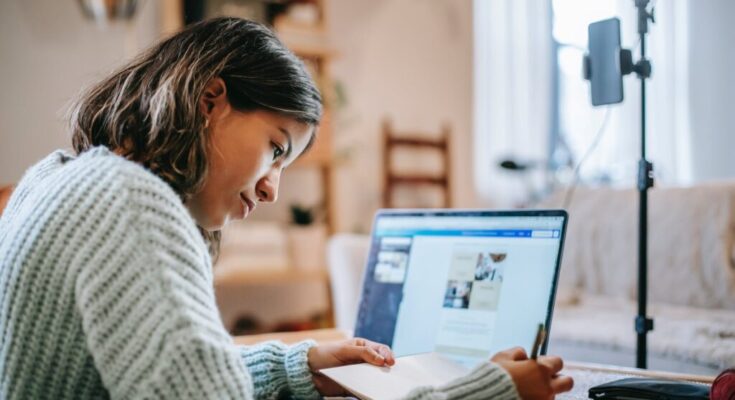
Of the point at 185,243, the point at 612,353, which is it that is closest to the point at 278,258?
the point at 612,353

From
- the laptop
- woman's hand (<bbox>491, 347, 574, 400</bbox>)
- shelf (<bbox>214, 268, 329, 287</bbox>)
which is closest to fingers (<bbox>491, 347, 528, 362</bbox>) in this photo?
woman's hand (<bbox>491, 347, 574, 400</bbox>)

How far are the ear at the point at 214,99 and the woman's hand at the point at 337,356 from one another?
0.33 metres

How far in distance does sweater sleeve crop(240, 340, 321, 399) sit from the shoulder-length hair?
9.9 inches

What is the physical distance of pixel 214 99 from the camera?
740mm

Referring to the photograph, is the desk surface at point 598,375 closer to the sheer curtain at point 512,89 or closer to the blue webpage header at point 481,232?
the blue webpage header at point 481,232

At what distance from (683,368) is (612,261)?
0.68m

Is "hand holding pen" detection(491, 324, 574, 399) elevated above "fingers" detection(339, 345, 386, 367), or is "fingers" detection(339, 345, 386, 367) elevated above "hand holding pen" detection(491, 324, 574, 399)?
"hand holding pen" detection(491, 324, 574, 399)

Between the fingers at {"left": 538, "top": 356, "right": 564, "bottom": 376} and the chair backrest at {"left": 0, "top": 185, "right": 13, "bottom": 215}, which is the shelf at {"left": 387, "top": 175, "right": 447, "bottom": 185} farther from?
the fingers at {"left": 538, "top": 356, "right": 564, "bottom": 376}

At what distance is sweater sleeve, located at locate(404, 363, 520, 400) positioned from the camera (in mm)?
604

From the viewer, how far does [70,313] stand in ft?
1.98

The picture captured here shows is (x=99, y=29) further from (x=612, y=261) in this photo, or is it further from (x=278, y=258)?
(x=612, y=261)

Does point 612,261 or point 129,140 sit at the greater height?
point 129,140

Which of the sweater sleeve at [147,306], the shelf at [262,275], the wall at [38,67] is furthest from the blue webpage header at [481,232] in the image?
the wall at [38,67]

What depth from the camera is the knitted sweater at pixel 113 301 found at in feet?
1.82
